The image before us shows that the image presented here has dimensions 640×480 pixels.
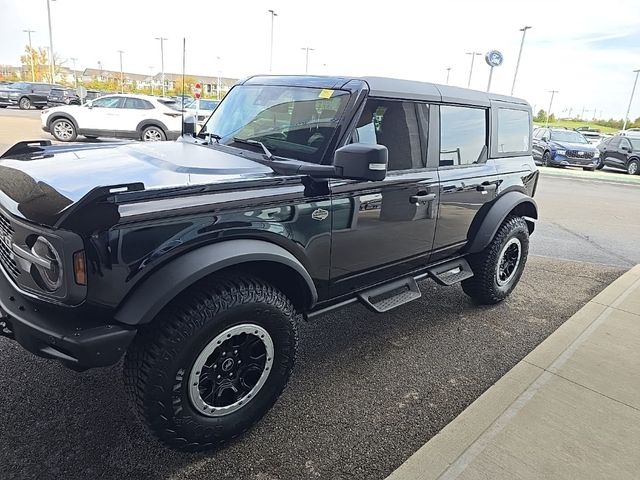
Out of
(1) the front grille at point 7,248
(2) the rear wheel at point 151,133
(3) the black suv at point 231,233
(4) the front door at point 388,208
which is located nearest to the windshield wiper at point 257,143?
(3) the black suv at point 231,233

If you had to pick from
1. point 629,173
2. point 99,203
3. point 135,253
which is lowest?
point 629,173

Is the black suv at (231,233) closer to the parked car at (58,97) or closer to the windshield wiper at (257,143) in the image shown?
the windshield wiper at (257,143)

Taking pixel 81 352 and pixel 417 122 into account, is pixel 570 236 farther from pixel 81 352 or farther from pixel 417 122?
pixel 81 352

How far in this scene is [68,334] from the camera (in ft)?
6.84

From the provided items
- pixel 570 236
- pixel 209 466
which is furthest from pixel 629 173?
pixel 209 466

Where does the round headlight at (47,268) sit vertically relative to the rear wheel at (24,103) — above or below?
above

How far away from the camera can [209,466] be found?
2.43 m

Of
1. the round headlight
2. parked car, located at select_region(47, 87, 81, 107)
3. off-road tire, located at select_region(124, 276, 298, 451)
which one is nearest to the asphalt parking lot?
off-road tire, located at select_region(124, 276, 298, 451)

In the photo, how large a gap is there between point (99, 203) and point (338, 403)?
181 cm

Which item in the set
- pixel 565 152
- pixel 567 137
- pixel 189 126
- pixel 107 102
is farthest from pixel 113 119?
pixel 567 137

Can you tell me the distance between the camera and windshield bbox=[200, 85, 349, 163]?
313 cm

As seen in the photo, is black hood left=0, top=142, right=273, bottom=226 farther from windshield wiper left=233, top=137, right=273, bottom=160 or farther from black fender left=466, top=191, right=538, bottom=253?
black fender left=466, top=191, right=538, bottom=253

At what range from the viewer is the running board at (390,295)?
3.41m

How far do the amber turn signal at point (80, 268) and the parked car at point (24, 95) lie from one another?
3492cm
